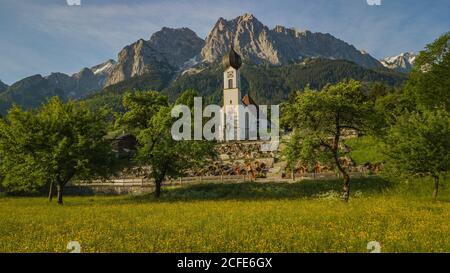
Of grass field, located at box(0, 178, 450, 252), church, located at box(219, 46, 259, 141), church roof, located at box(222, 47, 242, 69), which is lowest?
grass field, located at box(0, 178, 450, 252)

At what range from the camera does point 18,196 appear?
163ft

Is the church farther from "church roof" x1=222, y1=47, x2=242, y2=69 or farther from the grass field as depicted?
the grass field

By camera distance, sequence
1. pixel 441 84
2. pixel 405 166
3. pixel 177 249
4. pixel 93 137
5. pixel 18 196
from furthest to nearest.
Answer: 1. pixel 441 84
2. pixel 18 196
3. pixel 93 137
4. pixel 405 166
5. pixel 177 249

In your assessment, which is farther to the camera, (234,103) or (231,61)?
(231,61)

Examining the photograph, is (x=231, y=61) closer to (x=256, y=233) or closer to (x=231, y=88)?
(x=231, y=88)

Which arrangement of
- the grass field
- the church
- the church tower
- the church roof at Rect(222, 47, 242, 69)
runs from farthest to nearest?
1. the church roof at Rect(222, 47, 242, 69)
2. the church tower
3. the church
4. the grass field

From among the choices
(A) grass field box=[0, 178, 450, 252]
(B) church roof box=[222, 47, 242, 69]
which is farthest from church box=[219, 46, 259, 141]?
(A) grass field box=[0, 178, 450, 252]

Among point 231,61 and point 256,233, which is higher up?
point 231,61

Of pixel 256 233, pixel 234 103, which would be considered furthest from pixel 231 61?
pixel 256 233

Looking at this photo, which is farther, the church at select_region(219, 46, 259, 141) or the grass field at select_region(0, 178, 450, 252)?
the church at select_region(219, 46, 259, 141)

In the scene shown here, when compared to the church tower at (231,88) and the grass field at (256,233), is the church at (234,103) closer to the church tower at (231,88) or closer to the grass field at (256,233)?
the church tower at (231,88)
